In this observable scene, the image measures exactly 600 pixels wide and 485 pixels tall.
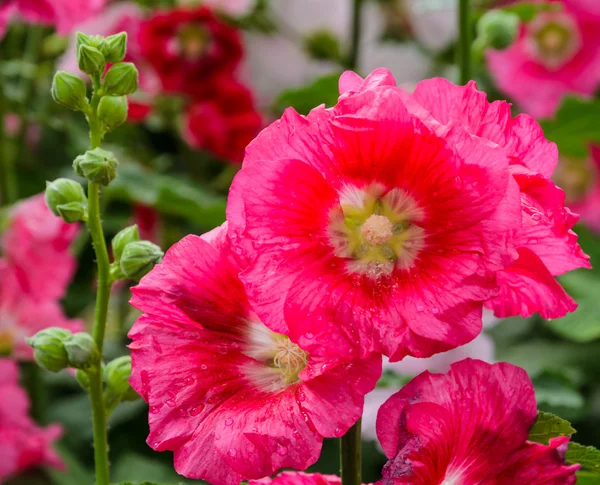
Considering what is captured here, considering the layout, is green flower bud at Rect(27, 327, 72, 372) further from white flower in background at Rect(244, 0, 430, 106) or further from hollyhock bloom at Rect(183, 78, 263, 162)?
white flower in background at Rect(244, 0, 430, 106)

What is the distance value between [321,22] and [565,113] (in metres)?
0.67

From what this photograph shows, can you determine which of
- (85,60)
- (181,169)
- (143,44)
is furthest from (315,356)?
(181,169)

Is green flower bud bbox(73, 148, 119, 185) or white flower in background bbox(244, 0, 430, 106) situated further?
white flower in background bbox(244, 0, 430, 106)

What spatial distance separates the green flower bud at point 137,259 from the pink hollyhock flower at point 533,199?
135mm

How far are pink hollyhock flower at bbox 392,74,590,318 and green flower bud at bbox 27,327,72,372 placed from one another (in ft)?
0.63

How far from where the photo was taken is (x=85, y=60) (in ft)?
1.36

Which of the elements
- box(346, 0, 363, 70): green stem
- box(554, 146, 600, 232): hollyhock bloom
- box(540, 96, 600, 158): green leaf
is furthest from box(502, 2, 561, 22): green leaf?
box(554, 146, 600, 232): hollyhock bloom

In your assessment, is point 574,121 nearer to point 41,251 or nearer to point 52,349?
Answer: point 41,251

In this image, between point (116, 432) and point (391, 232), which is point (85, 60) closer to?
point (391, 232)

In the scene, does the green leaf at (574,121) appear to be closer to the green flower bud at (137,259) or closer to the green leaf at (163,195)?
the green leaf at (163,195)

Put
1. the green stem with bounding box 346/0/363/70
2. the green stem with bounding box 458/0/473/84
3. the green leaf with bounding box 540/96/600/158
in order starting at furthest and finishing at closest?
the green stem with bounding box 346/0/363/70, the green leaf with bounding box 540/96/600/158, the green stem with bounding box 458/0/473/84

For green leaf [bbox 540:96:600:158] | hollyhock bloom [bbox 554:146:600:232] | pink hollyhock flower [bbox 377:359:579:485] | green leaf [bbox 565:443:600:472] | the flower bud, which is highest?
the flower bud

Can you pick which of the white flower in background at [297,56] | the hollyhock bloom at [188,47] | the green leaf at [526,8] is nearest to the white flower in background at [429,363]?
the green leaf at [526,8]

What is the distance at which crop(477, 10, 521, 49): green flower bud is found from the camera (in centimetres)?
75
